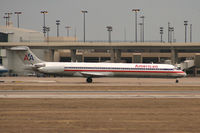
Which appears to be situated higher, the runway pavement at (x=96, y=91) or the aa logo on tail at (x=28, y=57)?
the aa logo on tail at (x=28, y=57)

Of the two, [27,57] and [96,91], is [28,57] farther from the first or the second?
[96,91]

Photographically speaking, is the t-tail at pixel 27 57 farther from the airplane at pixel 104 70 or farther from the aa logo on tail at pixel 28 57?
the airplane at pixel 104 70

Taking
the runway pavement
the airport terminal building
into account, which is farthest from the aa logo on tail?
the airport terminal building

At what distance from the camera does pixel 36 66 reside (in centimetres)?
6203

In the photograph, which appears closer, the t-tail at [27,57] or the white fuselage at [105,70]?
the white fuselage at [105,70]

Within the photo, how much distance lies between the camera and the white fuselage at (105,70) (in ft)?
200

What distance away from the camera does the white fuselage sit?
60969mm

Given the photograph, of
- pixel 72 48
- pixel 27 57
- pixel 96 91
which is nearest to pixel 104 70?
pixel 27 57

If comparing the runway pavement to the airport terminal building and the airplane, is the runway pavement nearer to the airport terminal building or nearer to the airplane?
the airplane

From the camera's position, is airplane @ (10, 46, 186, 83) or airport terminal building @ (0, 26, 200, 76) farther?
airport terminal building @ (0, 26, 200, 76)

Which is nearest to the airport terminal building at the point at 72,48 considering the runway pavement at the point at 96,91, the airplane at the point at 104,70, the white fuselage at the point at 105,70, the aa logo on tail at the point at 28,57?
the aa logo on tail at the point at 28,57

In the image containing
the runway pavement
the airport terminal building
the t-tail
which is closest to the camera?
the runway pavement

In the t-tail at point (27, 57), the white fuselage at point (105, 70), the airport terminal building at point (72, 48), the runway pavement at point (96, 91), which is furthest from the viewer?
the airport terminal building at point (72, 48)
